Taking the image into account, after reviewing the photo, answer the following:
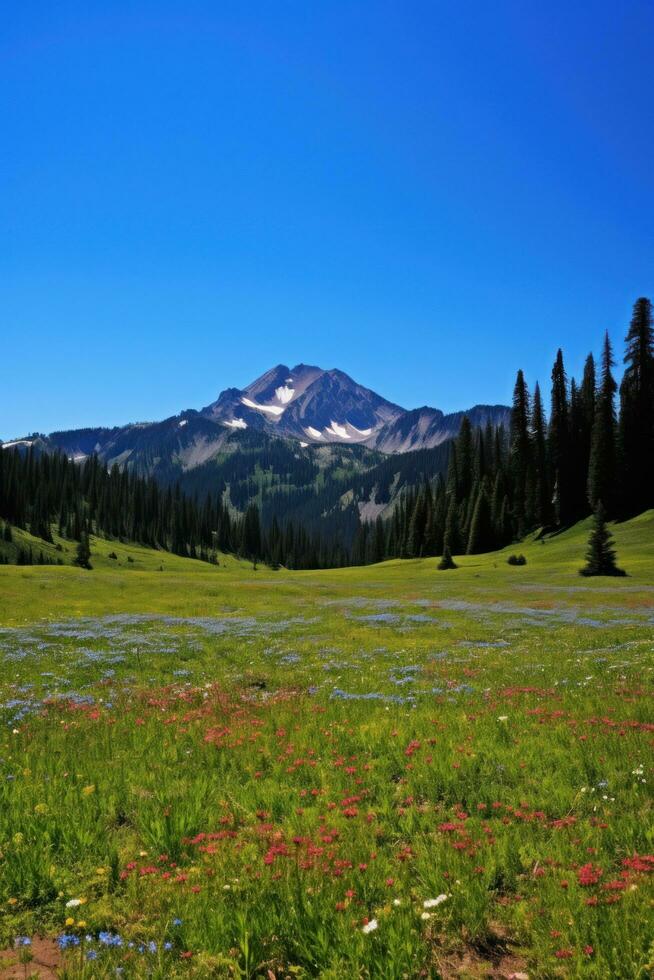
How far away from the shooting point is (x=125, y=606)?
1988 inches

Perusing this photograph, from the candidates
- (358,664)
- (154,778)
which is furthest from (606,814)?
(358,664)

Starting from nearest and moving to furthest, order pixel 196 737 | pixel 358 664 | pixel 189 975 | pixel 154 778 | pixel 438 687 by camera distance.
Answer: pixel 189 975 → pixel 154 778 → pixel 196 737 → pixel 438 687 → pixel 358 664

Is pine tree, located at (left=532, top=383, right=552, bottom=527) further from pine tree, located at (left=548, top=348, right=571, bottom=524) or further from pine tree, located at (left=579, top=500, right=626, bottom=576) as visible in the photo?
pine tree, located at (left=579, top=500, right=626, bottom=576)

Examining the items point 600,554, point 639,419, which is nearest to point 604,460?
point 639,419

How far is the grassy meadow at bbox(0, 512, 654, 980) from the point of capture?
466 cm

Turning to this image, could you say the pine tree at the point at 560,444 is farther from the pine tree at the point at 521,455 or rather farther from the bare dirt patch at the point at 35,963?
the bare dirt patch at the point at 35,963

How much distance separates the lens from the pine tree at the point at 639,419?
337 feet

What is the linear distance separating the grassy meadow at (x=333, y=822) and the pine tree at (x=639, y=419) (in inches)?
3817

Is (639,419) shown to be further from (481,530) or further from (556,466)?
(481,530)

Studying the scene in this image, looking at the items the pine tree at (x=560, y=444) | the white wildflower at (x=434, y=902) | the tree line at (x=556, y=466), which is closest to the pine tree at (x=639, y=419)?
the tree line at (x=556, y=466)

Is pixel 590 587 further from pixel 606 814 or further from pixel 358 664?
pixel 606 814

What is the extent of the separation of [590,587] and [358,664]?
47602mm

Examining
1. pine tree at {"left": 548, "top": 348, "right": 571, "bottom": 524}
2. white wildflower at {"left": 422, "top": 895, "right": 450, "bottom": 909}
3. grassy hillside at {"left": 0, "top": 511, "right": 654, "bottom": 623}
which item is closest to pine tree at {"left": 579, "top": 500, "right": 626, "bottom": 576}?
grassy hillside at {"left": 0, "top": 511, "right": 654, "bottom": 623}

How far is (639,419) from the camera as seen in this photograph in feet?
345
